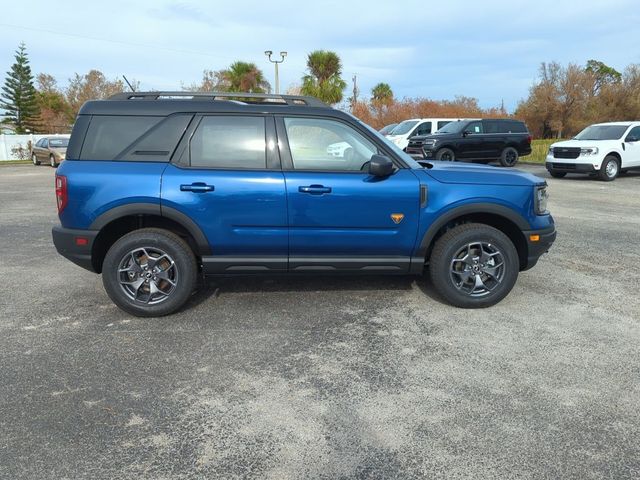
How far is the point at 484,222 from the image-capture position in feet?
15.4

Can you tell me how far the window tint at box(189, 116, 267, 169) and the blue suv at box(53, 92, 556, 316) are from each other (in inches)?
0.4

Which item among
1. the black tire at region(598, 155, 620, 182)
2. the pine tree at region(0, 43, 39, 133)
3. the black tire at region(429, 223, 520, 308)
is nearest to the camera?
the black tire at region(429, 223, 520, 308)

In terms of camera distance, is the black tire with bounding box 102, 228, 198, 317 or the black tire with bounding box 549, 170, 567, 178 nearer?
the black tire with bounding box 102, 228, 198, 317

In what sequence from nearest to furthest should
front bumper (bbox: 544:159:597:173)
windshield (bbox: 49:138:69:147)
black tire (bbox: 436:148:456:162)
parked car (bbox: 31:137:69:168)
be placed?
front bumper (bbox: 544:159:597:173) < black tire (bbox: 436:148:456:162) < parked car (bbox: 31:137:69:168) < windshield (bbox: 49:138:69:147)

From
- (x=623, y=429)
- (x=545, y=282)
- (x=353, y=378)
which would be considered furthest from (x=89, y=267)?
(x=545, y=282)

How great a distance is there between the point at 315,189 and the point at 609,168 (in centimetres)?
1413

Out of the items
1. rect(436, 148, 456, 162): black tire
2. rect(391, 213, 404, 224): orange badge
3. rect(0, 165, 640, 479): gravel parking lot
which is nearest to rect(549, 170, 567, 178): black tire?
rect(436, 148, 456, 162): black tire

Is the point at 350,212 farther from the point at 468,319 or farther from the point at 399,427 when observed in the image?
the point at 399,427

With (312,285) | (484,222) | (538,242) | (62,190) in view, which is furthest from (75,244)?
(538,242)

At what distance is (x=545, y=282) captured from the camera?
535 centimetres

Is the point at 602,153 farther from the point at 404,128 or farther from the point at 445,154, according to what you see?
the point at 404,128

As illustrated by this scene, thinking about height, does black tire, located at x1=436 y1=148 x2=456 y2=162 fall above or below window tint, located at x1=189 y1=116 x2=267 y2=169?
above

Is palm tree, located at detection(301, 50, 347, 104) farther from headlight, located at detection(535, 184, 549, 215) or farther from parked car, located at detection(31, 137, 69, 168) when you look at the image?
headlight, located at detection(535, 184, 549, 215)

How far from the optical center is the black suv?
17719 millimetres
